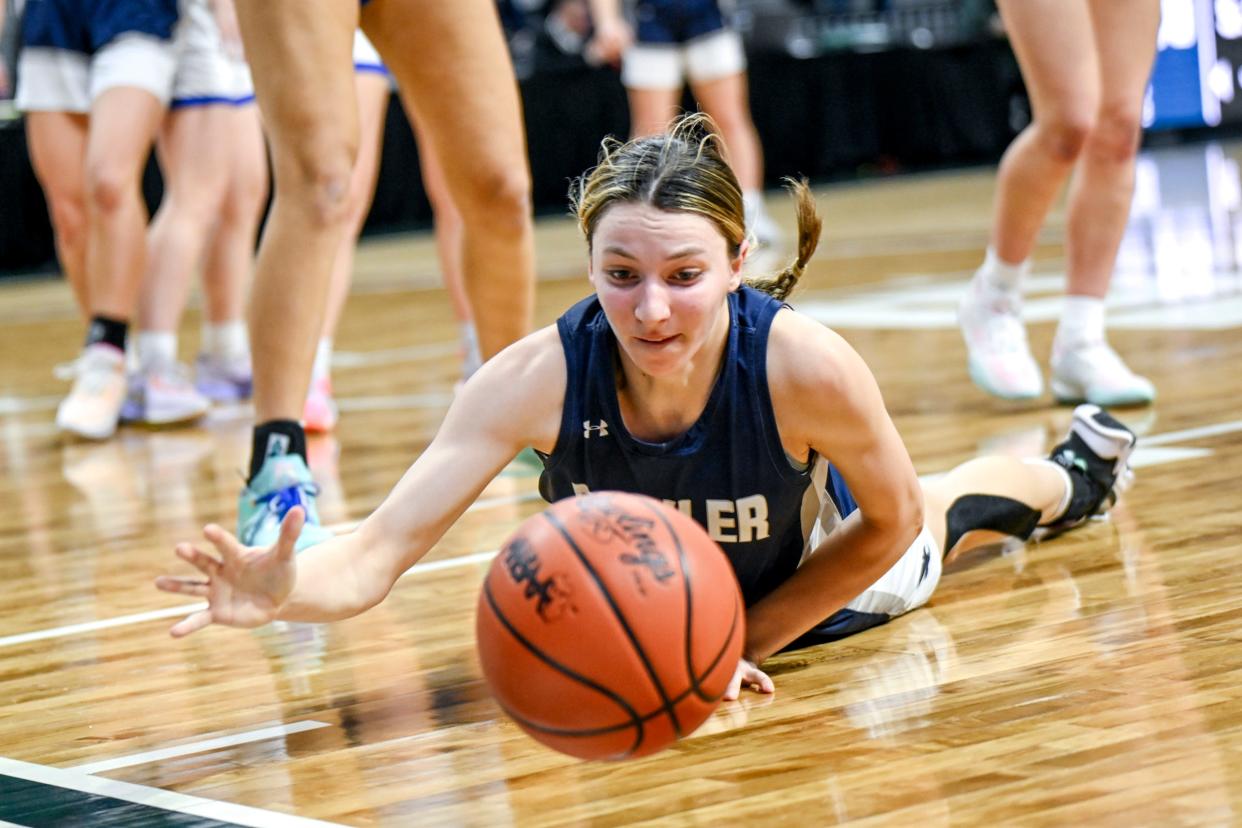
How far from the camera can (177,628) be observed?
207 centimetres

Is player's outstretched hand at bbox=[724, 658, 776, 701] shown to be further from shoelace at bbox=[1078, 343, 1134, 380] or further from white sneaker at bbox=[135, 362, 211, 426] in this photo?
white sneaker at bbox=[135, 362, 211, 426]

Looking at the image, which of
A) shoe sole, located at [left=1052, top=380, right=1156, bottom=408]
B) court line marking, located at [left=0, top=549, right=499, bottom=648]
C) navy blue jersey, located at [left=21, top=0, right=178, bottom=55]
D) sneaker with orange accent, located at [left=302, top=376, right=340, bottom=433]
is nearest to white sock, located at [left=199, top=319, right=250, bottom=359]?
sneaker with orange accent, located at [left=302, top=376, right=340, bottom=433]

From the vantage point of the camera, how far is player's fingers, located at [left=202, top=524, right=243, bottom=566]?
6.73ft

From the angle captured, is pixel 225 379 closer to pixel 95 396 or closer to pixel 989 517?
pixel 95 396

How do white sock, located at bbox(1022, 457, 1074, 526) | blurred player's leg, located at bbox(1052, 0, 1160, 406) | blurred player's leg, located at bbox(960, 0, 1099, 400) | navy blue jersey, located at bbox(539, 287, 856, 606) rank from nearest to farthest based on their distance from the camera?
1. navy blue jersey, located at bbox(539, 287, 856, 606)
2. white sock, located at bbox(1022, 457, 1074, 526)
3. blurred player's leg, located at bbox(960, 0, 1099, 400)
4. blurred player's leg, located at bbox(1052, 0, 1160, 406)

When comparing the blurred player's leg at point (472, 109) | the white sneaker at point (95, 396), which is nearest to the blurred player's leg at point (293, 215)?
the blurred player's leg at point (472, 109)

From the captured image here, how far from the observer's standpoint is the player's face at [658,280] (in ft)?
7.39

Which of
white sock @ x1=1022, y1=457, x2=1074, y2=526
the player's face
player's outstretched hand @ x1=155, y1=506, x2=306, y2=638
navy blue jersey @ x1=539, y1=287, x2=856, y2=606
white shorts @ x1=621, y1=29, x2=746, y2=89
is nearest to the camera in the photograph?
player's outstretched hand @ x1=155, y1=506, x2=306, y2=638

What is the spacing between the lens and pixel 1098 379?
176 inches

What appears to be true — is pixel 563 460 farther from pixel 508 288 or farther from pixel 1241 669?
pixel 508 288

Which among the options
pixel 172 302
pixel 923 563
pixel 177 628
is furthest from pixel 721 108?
pixel 177 628

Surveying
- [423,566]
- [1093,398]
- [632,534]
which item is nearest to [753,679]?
[632,534]

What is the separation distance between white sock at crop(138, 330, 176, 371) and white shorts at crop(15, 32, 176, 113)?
69 cm

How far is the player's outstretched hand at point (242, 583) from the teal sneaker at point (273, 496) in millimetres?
879
